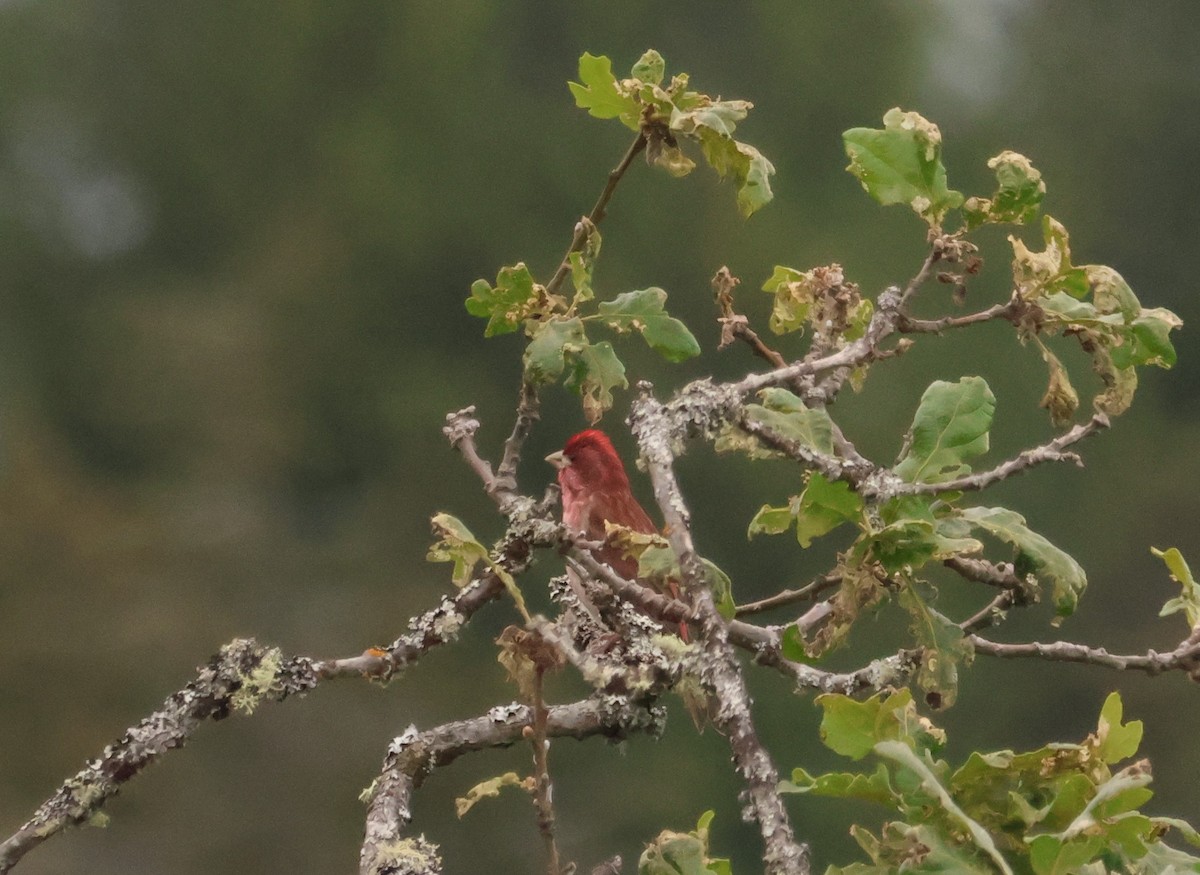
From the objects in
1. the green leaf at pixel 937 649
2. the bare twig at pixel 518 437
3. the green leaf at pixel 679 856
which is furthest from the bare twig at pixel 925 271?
the green leaf at pixel 679 856

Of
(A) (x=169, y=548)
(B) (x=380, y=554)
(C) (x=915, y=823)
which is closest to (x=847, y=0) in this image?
(B) (x=380, y=554)

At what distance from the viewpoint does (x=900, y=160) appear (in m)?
1.30

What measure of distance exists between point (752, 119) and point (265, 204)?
173cm

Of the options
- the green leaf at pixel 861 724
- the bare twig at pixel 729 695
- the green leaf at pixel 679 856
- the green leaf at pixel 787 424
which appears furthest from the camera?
the green leaf at pixel 787 424

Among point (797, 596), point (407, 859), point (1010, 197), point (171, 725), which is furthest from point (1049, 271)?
point (171, 725)

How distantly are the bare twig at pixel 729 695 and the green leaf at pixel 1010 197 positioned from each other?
40cm

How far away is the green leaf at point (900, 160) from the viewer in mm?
1293

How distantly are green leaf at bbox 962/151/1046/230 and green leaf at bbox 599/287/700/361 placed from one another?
0.29 m

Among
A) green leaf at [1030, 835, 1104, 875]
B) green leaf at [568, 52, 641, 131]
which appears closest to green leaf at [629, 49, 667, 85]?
green leaf at [568, 52, 641, 131]

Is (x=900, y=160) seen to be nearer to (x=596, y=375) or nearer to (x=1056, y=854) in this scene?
(x=596, y=375)

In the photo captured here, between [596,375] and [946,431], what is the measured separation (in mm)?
335

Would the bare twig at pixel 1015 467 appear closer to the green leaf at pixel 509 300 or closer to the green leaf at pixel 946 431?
the green leaf at pixel 946 431

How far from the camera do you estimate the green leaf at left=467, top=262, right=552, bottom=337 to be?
56.6 inches

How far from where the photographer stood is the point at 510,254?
489 centimetres
